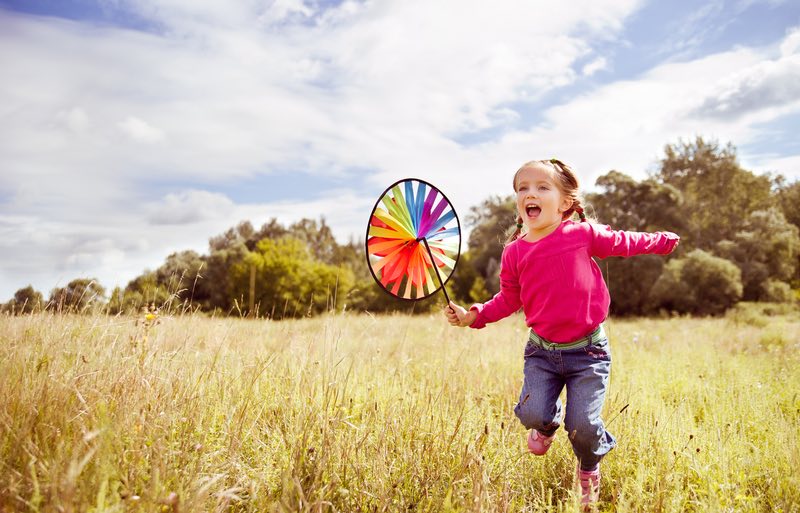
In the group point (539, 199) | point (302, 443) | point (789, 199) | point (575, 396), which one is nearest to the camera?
point (302, 443)

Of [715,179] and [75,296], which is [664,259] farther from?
[75,296]

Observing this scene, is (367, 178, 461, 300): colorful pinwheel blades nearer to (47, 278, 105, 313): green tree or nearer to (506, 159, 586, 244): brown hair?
(506, 159, 586, 244): brown hair

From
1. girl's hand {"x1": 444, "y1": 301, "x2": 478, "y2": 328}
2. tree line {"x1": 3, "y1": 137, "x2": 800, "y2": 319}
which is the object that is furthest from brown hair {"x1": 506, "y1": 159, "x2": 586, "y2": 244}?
tree line {"x1": 3, "y1": 137, "x2": 800, "y2": 319}

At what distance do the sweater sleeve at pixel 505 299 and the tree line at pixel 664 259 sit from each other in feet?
39.6

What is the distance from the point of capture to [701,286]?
20469 millimetres

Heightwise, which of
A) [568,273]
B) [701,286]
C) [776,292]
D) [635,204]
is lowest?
[776,292]

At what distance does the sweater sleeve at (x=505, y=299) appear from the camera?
3.22 metres

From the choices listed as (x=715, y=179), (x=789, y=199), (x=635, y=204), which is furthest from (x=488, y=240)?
(x=789, y=199)

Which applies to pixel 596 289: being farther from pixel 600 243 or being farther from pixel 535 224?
pixel 535 224

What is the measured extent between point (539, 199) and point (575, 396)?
113cm

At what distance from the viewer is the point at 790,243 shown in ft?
73.2

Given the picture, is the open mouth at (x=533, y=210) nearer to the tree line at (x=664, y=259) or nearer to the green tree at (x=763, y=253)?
the tree line at (x=664, y=259)

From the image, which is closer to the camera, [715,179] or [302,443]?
[302,443]

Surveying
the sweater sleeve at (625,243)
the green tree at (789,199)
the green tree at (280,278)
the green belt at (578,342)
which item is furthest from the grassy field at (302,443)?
the green tree at (789,199)
